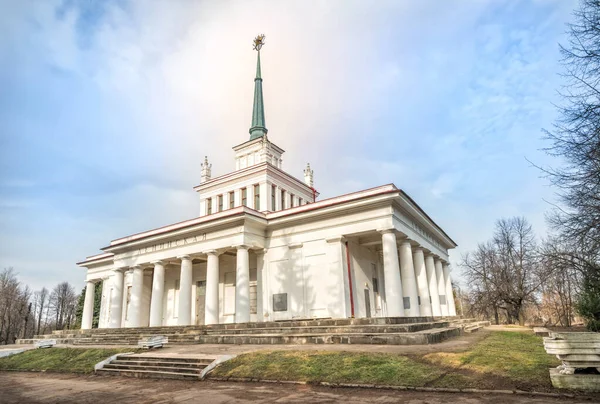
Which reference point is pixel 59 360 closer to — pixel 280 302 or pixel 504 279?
pixel 280 302

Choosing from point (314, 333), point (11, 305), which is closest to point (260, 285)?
point (314, 333)

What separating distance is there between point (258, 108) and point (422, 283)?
21996 millimetres

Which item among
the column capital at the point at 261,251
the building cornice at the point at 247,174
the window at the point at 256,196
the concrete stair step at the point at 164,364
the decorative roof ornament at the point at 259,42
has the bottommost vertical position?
the concrete stair step at the point at 164,364


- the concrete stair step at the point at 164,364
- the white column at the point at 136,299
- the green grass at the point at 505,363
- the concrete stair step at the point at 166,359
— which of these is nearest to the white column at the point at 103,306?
the white column at the point at 136,299

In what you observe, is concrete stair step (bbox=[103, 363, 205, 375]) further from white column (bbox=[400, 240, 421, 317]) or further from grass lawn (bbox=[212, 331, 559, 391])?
white column (bbox=[400, 240, 421, 317])

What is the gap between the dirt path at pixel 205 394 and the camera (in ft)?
20.4

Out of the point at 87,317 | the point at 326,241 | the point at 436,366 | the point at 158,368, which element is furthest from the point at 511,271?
the point at 87,317

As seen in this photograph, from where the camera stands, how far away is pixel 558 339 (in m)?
6.40

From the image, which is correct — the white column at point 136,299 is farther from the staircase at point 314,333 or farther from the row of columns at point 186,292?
the staircase at point 314,333

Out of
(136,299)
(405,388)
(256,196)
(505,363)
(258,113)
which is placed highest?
(258,113)

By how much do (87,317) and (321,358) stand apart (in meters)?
29.0

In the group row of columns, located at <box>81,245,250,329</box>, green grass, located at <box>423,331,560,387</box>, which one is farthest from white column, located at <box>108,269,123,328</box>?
green grass, located at <box>423,331,560,387</box>

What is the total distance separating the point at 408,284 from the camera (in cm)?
1959

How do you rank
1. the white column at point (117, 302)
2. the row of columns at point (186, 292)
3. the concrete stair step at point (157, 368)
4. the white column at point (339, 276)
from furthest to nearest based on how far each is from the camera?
1. the white column at point (117, 302)
2. the row of columns at point (186, 292)
3. the white column at point (339, 276)
4. the concrete stair step at point (157, 368)
